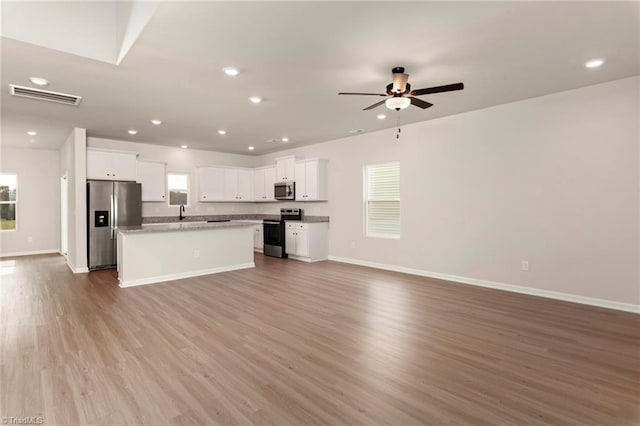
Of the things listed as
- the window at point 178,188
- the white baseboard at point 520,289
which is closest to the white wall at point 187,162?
the window at point 178,188

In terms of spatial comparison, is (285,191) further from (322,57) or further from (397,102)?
(322,57)

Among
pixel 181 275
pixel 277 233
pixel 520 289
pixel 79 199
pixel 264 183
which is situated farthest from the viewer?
pixel 264 183

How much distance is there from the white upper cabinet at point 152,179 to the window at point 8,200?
3416 mm

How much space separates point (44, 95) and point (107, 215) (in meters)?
2.78

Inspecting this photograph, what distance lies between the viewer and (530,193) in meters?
4.39

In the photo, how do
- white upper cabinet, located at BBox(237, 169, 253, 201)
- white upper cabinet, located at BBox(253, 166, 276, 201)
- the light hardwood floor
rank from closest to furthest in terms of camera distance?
the light hardwood floor < white upper cabinet, located at BBox(253, 166, 276, 201) < white upper cabinet, located at BBox(237, 169, 253, 201)

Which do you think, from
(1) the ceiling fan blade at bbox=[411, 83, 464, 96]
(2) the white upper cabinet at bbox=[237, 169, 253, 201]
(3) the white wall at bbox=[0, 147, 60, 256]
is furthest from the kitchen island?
(3) the white wall at bbox=[0, 147, 60, 256]

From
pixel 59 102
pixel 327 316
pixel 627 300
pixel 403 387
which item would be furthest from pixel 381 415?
pixel 59 102

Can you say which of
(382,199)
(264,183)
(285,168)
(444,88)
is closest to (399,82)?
(444,88)

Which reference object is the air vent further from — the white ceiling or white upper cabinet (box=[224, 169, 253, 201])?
white upper cabinet (box=[224, 169, 253, 201])

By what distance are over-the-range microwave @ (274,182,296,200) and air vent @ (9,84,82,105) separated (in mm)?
4269

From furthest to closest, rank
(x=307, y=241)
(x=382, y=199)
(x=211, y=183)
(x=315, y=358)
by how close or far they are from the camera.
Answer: (x=211, y=183) → (x=307, y=241) → (x=382, y=199) → (x=315, y=358)

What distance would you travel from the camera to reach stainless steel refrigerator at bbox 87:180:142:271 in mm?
6090

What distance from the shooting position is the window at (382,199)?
239 inches
